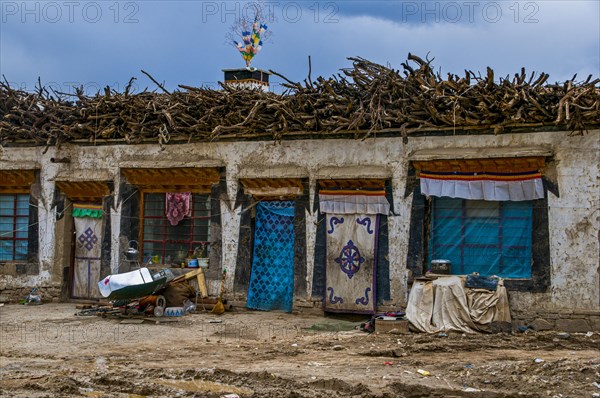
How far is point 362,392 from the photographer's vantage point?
27.6 ft

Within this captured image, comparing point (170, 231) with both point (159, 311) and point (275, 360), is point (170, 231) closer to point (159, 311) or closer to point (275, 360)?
point (159, 311)

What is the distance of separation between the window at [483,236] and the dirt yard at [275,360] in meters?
1.41

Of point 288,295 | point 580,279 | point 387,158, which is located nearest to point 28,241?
point 288,295

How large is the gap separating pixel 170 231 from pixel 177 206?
58 centimetres

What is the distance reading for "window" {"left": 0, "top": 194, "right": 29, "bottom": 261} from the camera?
1677 cm

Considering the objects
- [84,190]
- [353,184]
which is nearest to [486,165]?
[353,184]

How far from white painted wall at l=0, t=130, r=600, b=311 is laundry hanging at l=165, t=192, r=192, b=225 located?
69 centimetres

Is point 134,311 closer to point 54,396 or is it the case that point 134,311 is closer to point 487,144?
point 54,396

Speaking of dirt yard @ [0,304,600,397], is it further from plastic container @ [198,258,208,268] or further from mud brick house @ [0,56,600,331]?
plastic container @ [198,258,208,268]

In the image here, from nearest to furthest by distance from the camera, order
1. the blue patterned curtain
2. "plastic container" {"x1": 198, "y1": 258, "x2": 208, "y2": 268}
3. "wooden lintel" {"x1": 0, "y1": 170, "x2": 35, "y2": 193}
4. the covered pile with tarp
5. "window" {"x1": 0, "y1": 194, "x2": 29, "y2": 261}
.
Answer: the covered pile with tarp < the blue patterned curtain < "plastic container" {"x1": 198, "y1": 258, "x2": 208, "y2": 268} < "wooden lintel" {"x1": 0, "y1": 170, "x2": 35, "y2": 193} < "window" {"x1": 0, "y1": 194, "x2": 29, "y2": 261}

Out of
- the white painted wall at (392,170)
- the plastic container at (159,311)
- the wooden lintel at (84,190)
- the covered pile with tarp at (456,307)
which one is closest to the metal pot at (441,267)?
the covered pile with tarp at (456,307)

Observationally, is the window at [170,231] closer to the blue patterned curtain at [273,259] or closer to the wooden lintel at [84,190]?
the wooden lintel at [84,190]

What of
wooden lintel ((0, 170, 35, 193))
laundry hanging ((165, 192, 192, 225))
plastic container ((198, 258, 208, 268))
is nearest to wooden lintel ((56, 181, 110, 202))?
wooden lintel ((0, 170, 35, 193))

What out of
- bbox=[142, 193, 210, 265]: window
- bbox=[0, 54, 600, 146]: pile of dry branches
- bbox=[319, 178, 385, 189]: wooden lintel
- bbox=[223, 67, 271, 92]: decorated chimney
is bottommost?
bbox=[142, 193, 210, 265]: window
